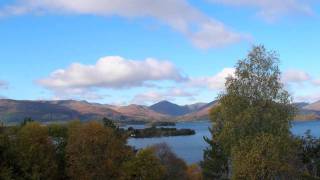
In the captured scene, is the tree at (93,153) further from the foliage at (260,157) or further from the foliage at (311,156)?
the foliage at (311,156)

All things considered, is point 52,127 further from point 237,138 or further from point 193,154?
point 193,154

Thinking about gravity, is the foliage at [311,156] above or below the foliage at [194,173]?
above

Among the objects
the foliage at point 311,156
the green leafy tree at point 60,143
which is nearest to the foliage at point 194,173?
the foliage at point 311,156

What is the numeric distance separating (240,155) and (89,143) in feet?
91.9

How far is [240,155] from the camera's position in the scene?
50344mm

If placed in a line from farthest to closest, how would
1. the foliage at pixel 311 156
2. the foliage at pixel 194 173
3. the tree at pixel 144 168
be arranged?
the foliage at pixel 311 156 → the foliage at pixel 194 173 → the tree at pixel 144 168

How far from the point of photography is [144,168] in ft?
245

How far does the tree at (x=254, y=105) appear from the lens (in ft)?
171

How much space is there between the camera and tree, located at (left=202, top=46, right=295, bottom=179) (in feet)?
171

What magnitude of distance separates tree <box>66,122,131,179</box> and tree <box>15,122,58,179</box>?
8.43 ft

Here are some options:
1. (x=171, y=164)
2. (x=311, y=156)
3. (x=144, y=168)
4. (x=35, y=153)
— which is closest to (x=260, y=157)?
(x=144, y=168)

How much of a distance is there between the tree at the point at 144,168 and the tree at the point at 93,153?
1586 millimetres

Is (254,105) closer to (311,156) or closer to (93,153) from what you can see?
(93,153)

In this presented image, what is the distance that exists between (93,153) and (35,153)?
8081mm
